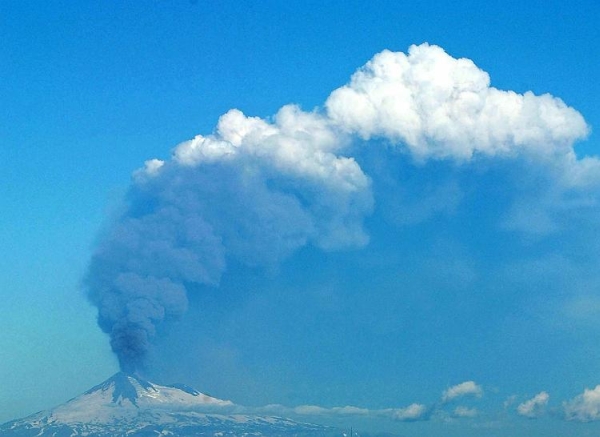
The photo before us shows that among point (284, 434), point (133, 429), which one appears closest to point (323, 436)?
point (284, 434)

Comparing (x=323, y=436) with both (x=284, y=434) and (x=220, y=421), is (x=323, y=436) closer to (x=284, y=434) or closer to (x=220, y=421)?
(x=284, y=434)

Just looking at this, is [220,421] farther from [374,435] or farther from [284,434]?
[374,435]

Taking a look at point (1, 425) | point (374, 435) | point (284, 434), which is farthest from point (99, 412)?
point (374, 435)

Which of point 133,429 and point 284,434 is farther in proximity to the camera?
point 284,434

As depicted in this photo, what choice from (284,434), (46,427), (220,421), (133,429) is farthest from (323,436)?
(46,427)

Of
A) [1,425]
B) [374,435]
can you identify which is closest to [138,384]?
[1,425]

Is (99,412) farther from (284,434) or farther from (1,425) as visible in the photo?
(284,434)

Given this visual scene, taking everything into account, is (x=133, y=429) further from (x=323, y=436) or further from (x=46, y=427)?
(x=323, y=436)
